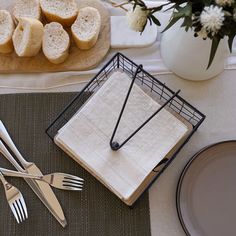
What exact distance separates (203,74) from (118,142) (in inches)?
9.5

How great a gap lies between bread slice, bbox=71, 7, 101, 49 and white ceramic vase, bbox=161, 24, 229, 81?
0.15 metres

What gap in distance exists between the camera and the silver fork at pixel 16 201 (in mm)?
766

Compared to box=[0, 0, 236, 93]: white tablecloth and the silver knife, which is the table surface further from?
the silver knife

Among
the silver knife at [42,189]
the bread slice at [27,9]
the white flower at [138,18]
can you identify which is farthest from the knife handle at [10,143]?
the white flower at [138,18]

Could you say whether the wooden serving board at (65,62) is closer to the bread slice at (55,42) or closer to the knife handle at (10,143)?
the bread slice at (55,42)

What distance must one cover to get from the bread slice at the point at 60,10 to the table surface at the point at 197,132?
0.14 m

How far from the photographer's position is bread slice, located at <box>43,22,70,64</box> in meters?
0.83

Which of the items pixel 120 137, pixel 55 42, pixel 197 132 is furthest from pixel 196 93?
pixel 55 42

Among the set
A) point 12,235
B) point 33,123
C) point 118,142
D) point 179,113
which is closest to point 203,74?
point 179,113

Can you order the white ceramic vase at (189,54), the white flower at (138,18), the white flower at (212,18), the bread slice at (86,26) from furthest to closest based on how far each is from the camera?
the bread slice at (86,26) < the white ceramic vase at (189,54) < the white flower at (138,18) < the white flower at (212,18)

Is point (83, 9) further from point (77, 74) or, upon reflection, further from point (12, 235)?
point (12, 235)

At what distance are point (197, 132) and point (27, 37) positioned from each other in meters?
0.41

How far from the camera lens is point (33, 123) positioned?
83 cm

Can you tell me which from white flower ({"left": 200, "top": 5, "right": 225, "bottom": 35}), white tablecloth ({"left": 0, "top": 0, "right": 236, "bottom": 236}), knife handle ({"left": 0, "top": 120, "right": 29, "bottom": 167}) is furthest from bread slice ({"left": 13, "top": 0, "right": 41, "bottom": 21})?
white flower ({"left": 200, "top": 5, "right": 225, "bottom": 35})
